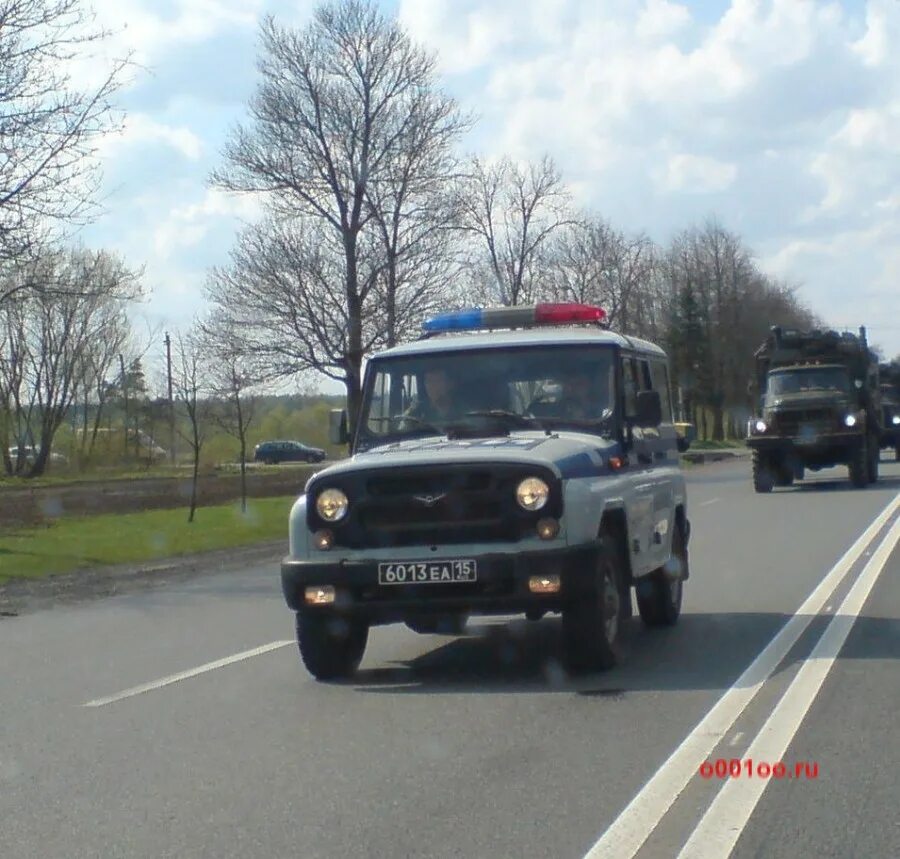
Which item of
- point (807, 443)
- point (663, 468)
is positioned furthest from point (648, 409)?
point (807, 443)

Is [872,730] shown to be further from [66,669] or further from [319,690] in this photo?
[66,669]

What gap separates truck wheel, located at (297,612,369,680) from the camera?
9.62 meters

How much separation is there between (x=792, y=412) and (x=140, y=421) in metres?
58.5

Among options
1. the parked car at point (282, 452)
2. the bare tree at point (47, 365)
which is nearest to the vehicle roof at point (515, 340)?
the bare tree at point (47, 365)

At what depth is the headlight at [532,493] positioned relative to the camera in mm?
9047

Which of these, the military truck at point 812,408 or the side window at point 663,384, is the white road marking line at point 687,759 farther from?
the military truck at point 812,408

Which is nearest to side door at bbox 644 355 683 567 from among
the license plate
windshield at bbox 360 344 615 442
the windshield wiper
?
windshield at bbox 360 344 615 442

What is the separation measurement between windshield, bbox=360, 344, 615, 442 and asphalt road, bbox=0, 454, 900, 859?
5.21 feet

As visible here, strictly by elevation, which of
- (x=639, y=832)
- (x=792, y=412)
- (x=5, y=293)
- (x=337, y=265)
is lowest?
(x=639, y=832)

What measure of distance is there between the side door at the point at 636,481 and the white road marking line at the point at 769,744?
129cm

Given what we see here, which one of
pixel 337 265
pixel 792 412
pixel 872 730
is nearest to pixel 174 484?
pixel 337 265

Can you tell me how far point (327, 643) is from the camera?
9.72 metres

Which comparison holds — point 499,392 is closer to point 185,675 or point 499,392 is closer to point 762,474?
point 185,675

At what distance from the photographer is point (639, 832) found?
585 centimetres
